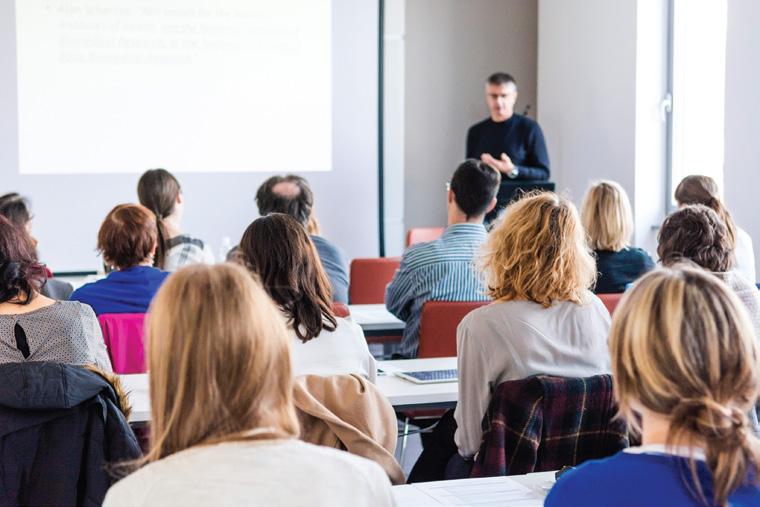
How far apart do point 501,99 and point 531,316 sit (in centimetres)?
480

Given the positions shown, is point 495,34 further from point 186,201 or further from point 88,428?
point 88,428

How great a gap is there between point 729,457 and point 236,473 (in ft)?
2.18

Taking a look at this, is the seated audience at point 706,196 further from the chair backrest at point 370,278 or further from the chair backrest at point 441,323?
the chair backrest at point 370,278

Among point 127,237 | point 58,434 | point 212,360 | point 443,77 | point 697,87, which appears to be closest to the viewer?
point 212,360

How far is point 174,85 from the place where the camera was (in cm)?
700

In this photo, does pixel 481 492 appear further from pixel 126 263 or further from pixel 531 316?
pixel 126 263

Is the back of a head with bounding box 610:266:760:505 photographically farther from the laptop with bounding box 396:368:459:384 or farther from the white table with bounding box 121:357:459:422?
the laptop with bounding box 396:368:459:384

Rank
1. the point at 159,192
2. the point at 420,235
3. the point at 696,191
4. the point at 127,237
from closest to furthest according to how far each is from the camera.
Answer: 1. the point at 127,237
2. the point at 696,191
3. the point at 159,192
4. the point at 420,235

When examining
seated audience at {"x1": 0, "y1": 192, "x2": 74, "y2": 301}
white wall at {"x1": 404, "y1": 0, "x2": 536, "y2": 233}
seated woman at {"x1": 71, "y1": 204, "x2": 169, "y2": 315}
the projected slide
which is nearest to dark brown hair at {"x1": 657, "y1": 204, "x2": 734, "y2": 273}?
seated woman at {"x1": 71, "y1": 204, "x2": 169, "y2": 315}

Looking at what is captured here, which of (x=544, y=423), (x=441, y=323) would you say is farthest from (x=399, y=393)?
(x=441, y=323)


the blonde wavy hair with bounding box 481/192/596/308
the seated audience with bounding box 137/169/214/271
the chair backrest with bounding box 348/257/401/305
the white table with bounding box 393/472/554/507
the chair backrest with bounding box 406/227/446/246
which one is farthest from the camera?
the chair backrest with bounding box 406/227/446/246

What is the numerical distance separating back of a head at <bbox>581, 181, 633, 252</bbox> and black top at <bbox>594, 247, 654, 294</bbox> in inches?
1.7

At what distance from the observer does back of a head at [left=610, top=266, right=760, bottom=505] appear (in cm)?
146

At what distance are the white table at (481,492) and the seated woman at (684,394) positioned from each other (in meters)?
0.60
